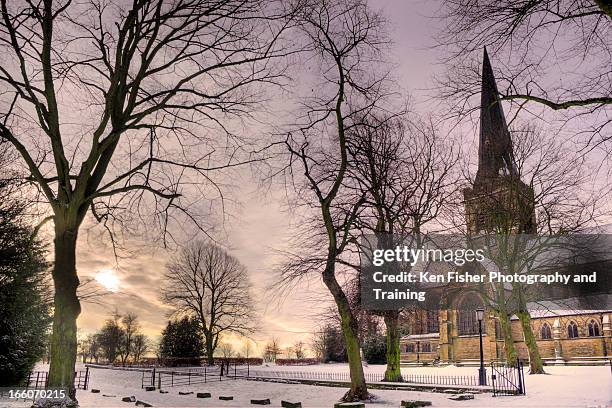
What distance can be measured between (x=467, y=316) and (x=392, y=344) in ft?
128

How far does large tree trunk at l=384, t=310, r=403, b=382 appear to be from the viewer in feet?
82.2

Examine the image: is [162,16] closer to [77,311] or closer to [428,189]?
[77,311]

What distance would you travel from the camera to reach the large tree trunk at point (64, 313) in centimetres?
1137

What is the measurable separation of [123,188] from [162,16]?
181 inches

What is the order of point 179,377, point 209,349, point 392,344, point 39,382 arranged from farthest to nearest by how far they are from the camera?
1. point 209,349
2. point 179,377
3. point 39,382
4. point 392,344

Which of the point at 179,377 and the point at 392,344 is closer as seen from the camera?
the point at 392,344

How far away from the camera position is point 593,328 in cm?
5181

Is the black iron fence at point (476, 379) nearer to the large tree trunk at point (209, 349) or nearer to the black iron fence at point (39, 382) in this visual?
the large tree trunk at point (209, 349)

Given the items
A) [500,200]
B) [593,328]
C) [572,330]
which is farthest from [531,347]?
[572,330]

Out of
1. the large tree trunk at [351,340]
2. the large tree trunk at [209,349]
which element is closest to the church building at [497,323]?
Result: the large tree trunk at [351,340]

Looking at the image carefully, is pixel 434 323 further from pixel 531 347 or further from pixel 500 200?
pixel 500 200

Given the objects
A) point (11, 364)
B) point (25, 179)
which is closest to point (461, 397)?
point (25, 179)

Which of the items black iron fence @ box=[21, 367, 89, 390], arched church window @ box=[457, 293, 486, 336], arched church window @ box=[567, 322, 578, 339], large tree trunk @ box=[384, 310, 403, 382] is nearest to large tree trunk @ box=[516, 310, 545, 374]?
large tree trunk @ box=[384, 310, 403, 382]

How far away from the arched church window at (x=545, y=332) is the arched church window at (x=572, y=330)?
210cm
